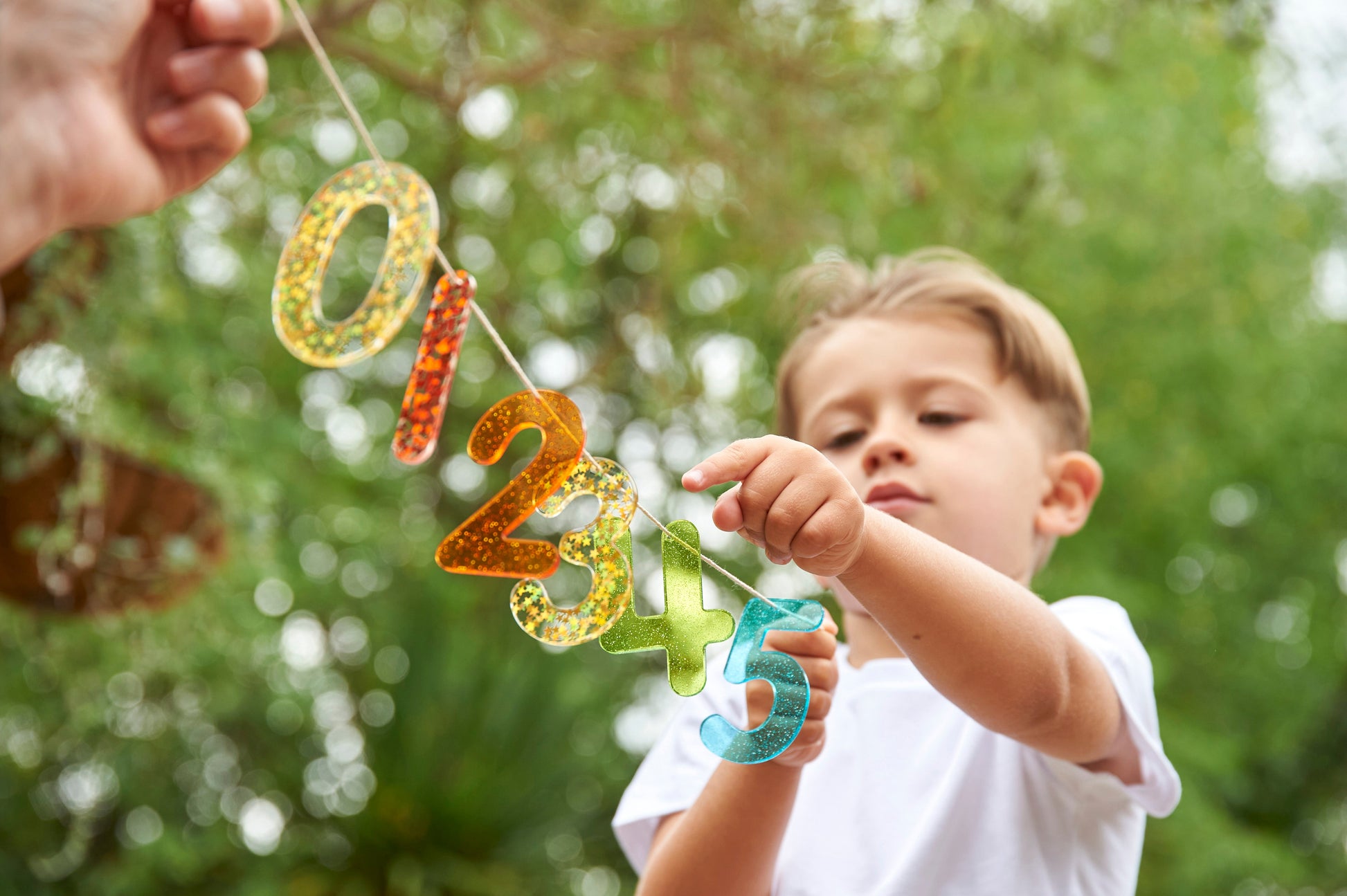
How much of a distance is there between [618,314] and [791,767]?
3225 millimetres

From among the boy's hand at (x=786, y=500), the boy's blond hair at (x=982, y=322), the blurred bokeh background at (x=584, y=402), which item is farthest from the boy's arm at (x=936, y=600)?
the blurred bokeh background at (x=584, y=402)

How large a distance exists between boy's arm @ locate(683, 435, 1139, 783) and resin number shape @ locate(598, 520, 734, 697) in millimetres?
93

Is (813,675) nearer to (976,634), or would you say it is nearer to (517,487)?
(976,634)

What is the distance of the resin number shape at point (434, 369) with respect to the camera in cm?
97

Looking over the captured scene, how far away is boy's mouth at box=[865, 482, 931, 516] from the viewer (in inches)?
50.8

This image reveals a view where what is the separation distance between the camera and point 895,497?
1297mm

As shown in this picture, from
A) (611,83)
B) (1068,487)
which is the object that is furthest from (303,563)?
(1068,487)

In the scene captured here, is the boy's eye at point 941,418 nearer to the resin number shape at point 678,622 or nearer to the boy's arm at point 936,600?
the boy's arm at point 936,600

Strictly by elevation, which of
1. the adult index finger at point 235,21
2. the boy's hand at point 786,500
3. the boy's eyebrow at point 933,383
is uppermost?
the boy's hand at point 786,500

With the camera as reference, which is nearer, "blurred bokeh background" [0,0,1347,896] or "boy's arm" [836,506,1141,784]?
"boy's arm" [836,506,1141,784]

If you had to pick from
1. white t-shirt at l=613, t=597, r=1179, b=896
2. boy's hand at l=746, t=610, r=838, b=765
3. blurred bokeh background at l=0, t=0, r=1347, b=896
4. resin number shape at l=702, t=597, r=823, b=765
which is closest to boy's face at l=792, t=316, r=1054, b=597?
white t-shirt at l=613, t=597, r=1179, b=896

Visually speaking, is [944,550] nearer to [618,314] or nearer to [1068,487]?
[1068,487]

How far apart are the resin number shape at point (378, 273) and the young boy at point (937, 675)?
37 cm

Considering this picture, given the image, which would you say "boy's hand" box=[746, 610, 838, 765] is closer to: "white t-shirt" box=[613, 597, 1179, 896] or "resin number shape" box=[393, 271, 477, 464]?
"white t-shirt" box=[613, 597, 1179, 896]
